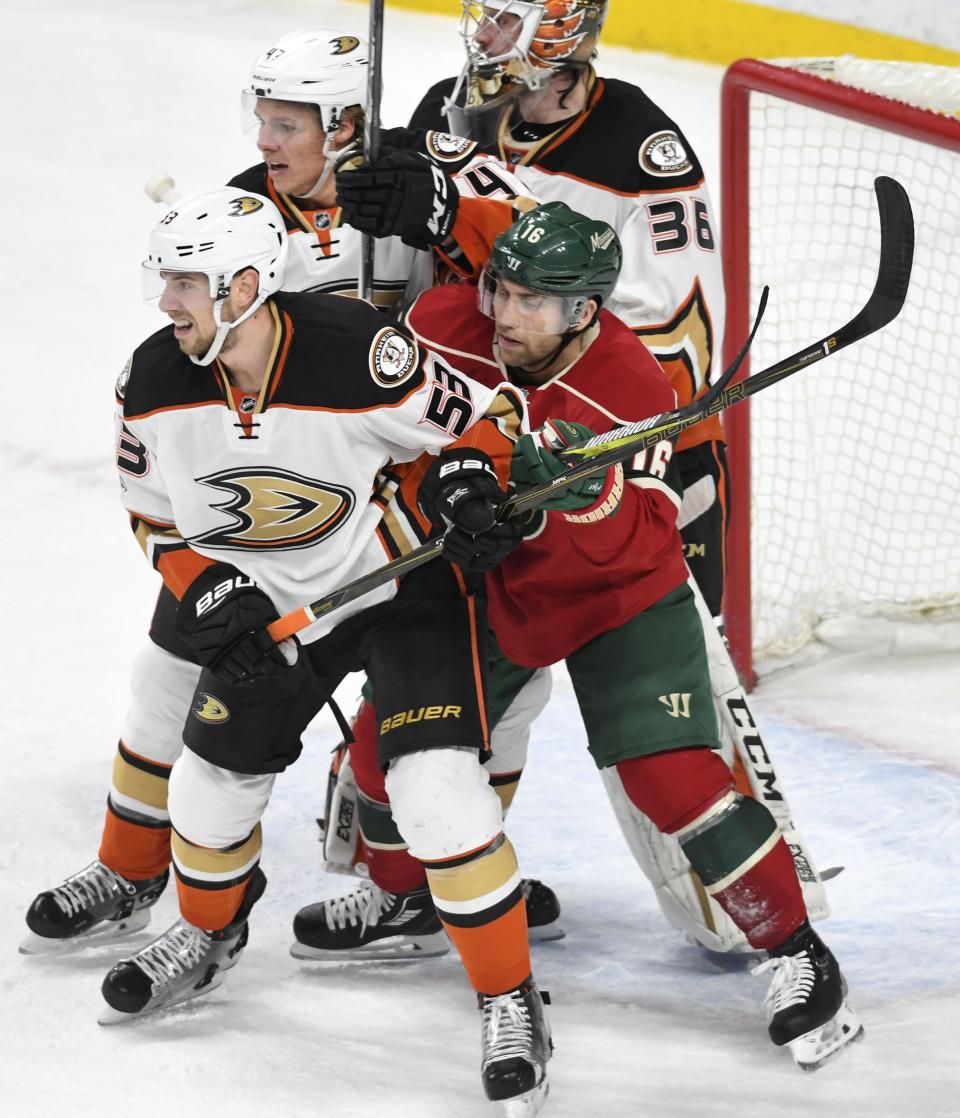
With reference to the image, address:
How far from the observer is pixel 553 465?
233cm

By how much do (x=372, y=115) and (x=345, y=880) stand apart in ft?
4.56

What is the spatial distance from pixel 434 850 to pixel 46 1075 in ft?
2.13

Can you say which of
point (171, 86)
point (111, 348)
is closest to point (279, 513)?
point (111, 348)

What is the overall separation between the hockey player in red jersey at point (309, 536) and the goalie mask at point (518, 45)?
1.98ft

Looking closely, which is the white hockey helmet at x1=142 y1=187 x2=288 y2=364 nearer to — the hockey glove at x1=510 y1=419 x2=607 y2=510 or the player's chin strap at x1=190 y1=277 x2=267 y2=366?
the player's chin strap at x1=190 y1=277 x2=267 y2=366

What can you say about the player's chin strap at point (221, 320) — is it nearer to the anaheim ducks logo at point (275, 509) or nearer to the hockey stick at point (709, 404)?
the anaheim ducks logo at point (275, 509)

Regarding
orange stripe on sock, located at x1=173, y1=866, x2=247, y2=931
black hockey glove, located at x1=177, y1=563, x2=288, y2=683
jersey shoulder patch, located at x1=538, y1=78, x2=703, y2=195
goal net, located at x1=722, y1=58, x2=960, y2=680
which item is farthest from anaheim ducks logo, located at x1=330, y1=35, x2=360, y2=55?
orange stripe on sock, located at x1=173, y1=866, x2=247, y2=931

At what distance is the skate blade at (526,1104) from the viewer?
2332mm

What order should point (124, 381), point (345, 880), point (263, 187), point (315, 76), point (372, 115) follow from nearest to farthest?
point (124, 381) < point (372, 115) < point (315, 76) < point (263, 187) < point (345, 880)

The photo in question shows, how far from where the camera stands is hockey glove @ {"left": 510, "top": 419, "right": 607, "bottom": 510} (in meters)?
2.30

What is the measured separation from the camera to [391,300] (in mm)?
2893

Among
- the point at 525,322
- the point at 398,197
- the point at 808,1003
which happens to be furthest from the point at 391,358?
the point at 808,1003

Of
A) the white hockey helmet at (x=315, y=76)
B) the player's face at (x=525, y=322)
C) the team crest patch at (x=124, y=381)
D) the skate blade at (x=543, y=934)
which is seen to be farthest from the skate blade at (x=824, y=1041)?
the white hockey helmet at (x=315, y=76)

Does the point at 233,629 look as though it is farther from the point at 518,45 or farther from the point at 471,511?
the point at 518,45
